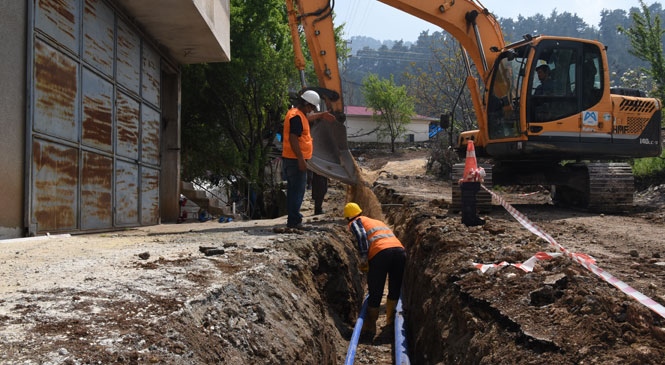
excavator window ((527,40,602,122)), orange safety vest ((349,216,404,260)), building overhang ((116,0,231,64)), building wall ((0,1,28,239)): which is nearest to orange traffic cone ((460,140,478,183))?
orange safety vest ((349,216,404,260))

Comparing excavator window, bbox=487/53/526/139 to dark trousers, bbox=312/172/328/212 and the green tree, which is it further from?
the green tree

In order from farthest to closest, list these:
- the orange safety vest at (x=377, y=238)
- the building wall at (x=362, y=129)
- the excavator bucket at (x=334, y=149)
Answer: the building wall at (x=362, y=129) → the excavator bucket at (x=334, y=149) → the orange safety vest at (x=377, y=238)

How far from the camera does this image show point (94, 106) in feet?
27.6

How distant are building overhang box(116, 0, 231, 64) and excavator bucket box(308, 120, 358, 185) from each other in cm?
332

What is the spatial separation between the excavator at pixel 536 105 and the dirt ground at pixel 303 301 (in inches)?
112

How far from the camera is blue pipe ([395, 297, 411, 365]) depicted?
Result: 5511 mm

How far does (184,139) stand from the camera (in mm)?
17219

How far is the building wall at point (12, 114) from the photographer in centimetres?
593

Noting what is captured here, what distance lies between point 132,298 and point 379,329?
4.76 meters

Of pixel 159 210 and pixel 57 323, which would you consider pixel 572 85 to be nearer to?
pixel 159 210

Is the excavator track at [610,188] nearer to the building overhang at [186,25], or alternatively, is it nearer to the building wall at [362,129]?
the building overhang at [186,25]

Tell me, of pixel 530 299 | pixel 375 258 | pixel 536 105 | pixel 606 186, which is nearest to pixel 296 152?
pixel 375 258

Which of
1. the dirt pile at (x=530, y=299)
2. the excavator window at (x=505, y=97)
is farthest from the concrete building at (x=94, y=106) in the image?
the excavator window at (x=505, y=97)

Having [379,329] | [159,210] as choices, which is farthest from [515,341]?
[159,210]
